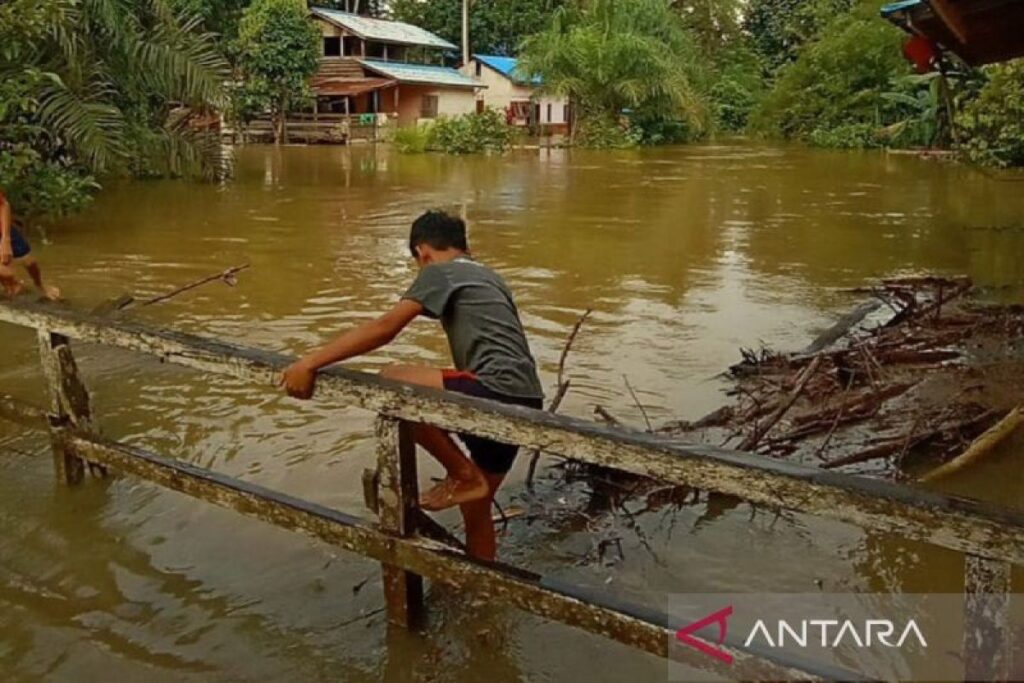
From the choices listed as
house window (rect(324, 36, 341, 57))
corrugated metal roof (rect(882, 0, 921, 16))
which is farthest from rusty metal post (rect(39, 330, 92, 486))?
house window (rect(324, 36, 341, 57))

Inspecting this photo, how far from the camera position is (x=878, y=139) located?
124 feet

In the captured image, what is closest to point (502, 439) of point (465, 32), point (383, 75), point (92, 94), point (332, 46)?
point (92, 94)

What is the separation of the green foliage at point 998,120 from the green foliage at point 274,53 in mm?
24069

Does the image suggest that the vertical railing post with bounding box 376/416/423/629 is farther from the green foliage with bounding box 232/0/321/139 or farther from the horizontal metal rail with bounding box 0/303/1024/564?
the green foliage with bounding box 232/0/321/139

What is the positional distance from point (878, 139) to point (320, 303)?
32412mm

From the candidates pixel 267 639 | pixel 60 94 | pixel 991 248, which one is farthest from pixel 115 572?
pixel 991 248

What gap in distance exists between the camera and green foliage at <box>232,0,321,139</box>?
1460 inches

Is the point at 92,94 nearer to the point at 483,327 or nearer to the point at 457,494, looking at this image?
the point at 483,327

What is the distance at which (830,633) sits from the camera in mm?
3834

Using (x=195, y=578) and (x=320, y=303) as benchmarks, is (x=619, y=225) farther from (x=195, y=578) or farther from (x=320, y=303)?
(x=195, y=578)

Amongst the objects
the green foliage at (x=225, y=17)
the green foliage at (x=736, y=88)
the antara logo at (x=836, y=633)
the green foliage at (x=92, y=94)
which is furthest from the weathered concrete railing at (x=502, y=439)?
the green foliage at (x=736, y=88)

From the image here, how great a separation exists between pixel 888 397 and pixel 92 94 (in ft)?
42.3

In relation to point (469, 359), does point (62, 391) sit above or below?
below

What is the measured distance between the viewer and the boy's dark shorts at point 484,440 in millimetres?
3865
